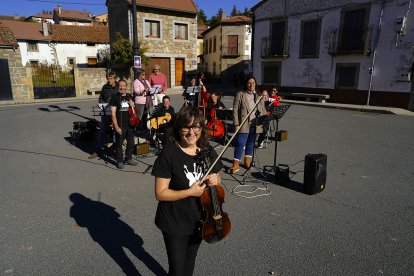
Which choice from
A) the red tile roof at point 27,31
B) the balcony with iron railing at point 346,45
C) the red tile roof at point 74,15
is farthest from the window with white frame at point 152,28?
the red tile roof at point 74,15

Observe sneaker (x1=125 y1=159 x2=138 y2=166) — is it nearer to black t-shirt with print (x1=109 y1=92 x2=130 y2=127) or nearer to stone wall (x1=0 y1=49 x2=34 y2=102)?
black t-shirt with print (x1=109 y1=92 x2=130 y2=127)

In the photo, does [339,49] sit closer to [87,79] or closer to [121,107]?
[121,107]

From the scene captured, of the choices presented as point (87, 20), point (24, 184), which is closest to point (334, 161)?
point (24, 184)

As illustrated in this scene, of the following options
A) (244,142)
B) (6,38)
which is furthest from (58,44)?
(244,142)

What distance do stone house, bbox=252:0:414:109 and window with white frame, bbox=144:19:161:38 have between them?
8284 millimetres

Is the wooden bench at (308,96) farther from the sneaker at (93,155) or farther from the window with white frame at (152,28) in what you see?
the sneaker at (93,155)

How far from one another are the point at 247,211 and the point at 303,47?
62.3 ft

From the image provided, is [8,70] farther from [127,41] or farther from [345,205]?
[345,205]

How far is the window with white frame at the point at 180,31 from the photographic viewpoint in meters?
27.1

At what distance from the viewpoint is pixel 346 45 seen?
60.6 feet

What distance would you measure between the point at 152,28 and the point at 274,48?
1058 cm

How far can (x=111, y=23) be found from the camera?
28.0 m

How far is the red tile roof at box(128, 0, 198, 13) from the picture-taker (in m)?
24.8

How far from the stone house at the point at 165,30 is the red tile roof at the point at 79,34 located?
13.5 m
